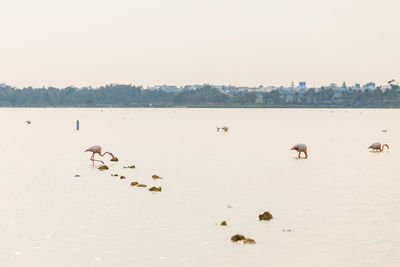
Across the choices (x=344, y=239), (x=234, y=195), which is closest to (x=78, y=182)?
(x=234, y=195)

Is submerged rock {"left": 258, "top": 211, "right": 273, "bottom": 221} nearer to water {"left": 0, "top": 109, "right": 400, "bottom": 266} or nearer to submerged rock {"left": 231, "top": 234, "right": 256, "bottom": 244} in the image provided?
water {"left": 0, "top": 109, "right": 400, "bottom": 266}

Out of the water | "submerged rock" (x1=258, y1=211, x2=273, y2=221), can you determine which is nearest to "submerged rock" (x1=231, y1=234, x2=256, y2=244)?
the water

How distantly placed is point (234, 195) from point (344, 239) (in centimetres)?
1056

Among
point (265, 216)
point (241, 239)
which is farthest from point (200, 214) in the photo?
point (241, 239)

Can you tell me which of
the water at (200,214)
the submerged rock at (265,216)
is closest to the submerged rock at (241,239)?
the water at (200,214)

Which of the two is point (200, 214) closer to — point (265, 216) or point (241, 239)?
point (265, 216)

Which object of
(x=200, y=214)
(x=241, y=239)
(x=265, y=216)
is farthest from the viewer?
(x=200, y=214)

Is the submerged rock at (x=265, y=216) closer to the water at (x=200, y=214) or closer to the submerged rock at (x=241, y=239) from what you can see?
the water at (x=200, y=214)

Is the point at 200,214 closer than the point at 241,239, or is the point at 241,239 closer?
the point at 241,239

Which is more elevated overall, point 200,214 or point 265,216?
point 265,216

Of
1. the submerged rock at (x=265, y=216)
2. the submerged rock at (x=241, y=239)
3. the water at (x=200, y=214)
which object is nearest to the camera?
the water at (x=200, y=214)

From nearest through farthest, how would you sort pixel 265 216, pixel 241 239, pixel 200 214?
pixel 241 239 < pixel 265 216 < pixel 200 214

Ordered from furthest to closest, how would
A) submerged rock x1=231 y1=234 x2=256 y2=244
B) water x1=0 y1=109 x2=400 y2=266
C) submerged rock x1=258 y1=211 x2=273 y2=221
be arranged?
submerged rock x1=258 y1=211 x2=273 y2=221
submerged rock x1=231 y1=234 x2=256 y2=244
water x1=0 y1=109 x2=400 y2=266

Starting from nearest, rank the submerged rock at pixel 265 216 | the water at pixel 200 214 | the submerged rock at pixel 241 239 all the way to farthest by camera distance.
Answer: the water at pixel 200 214 → the submerged rock at pixel 241 239 → the submerged rock at pixel 265 216
